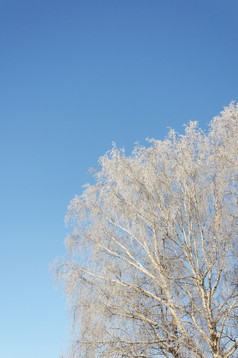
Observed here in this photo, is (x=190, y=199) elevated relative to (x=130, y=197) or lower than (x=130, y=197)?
lower

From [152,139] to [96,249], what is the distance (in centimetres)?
329

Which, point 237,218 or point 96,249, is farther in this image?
point 96,249

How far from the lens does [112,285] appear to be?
8.30 m

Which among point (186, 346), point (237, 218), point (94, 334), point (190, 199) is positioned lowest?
point (186, 346)

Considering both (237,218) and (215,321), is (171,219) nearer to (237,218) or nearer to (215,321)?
(237,218)

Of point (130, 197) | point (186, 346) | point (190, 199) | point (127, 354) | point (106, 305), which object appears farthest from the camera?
point (130, 197)

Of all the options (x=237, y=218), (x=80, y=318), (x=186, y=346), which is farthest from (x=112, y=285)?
(x=237, y=218)

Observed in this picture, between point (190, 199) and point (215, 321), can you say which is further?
point (190, 199)

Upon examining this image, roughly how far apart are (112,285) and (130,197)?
228 cm

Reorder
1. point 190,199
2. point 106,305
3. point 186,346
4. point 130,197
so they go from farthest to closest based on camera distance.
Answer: point 130,197, point 190,199, point 106,305, point 186,346

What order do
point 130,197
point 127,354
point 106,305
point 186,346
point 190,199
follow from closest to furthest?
point 186,346 < point 127,354 < point 106,305 < point 190,199 < point 130,197

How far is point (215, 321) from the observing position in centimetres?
761

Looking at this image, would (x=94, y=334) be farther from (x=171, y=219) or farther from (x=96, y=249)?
(x=171, y=219)

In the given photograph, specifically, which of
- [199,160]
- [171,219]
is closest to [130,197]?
[171,219]
